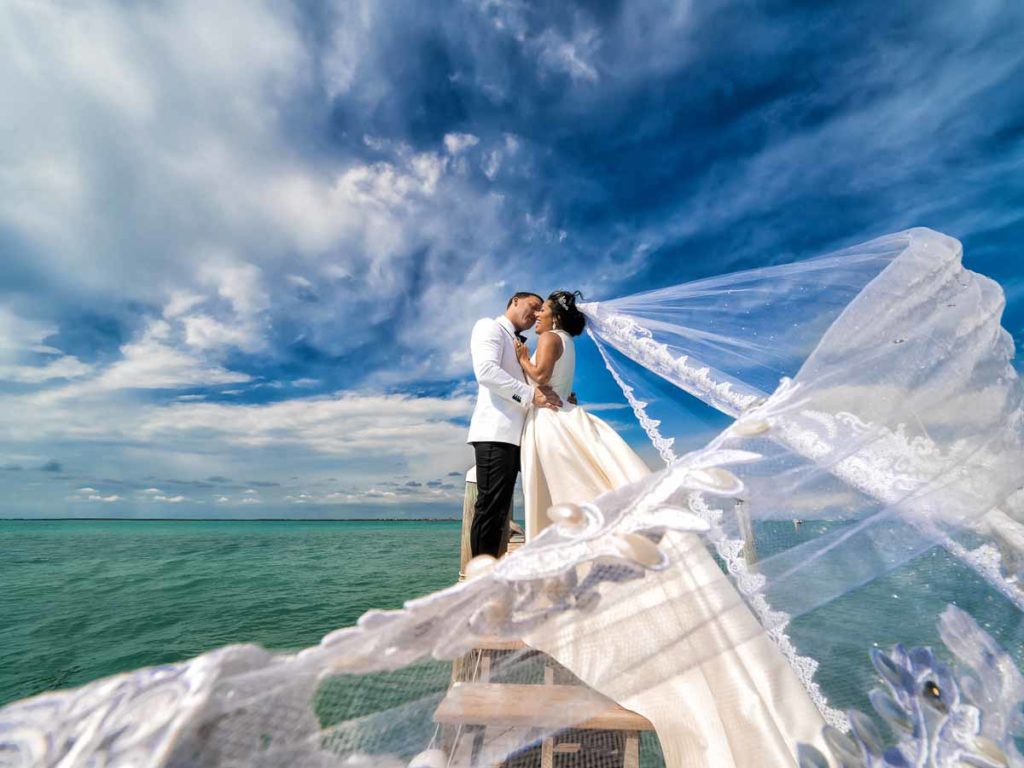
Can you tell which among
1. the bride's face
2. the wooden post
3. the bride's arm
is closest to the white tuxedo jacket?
the bride's arm

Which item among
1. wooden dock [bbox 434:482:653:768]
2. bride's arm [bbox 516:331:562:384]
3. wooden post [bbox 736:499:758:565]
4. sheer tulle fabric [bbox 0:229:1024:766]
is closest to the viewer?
sheer tulle fabric [bbox 0:229:1024:766]

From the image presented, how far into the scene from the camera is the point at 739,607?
1.29 metres

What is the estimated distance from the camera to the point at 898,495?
4.95 ft

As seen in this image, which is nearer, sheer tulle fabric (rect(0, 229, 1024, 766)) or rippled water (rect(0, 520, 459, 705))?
sheer tulle fabric (rect(0, 229, 1024, 766))

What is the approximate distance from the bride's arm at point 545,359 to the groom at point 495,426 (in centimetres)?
Answer: 9

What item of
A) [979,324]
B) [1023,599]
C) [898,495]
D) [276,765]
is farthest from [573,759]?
[979,324]

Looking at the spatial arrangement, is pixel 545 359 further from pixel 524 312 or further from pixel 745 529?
pixel 745 529

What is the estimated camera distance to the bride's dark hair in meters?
Result: 3.75

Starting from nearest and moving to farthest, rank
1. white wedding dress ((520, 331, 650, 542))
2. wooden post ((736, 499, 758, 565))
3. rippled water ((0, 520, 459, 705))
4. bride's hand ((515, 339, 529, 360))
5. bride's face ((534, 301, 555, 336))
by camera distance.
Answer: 1. wooden post ((736, 499, 758, 565))
2. white wedding dress ((520, 331, 650, 542))
3. bride's hand ((515, 339, 529, 360))
4. bride's face ((534, 301, 555, 336))
5. rippled water ((0, 520, 459, 705))

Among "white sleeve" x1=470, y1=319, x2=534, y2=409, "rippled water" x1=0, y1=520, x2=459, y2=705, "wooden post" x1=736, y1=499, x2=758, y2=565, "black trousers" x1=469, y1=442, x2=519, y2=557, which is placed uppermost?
"white sleeve" x1=470, y1=319, x2=534, y2=409

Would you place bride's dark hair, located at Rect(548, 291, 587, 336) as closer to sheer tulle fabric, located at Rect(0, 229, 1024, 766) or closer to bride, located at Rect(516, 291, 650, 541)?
bride, located at Rect(516, 291, 650, 541)

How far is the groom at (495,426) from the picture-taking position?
332cm

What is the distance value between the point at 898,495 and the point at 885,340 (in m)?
0.52

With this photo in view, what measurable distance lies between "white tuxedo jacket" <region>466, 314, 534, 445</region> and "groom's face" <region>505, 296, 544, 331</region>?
1.02 ft
